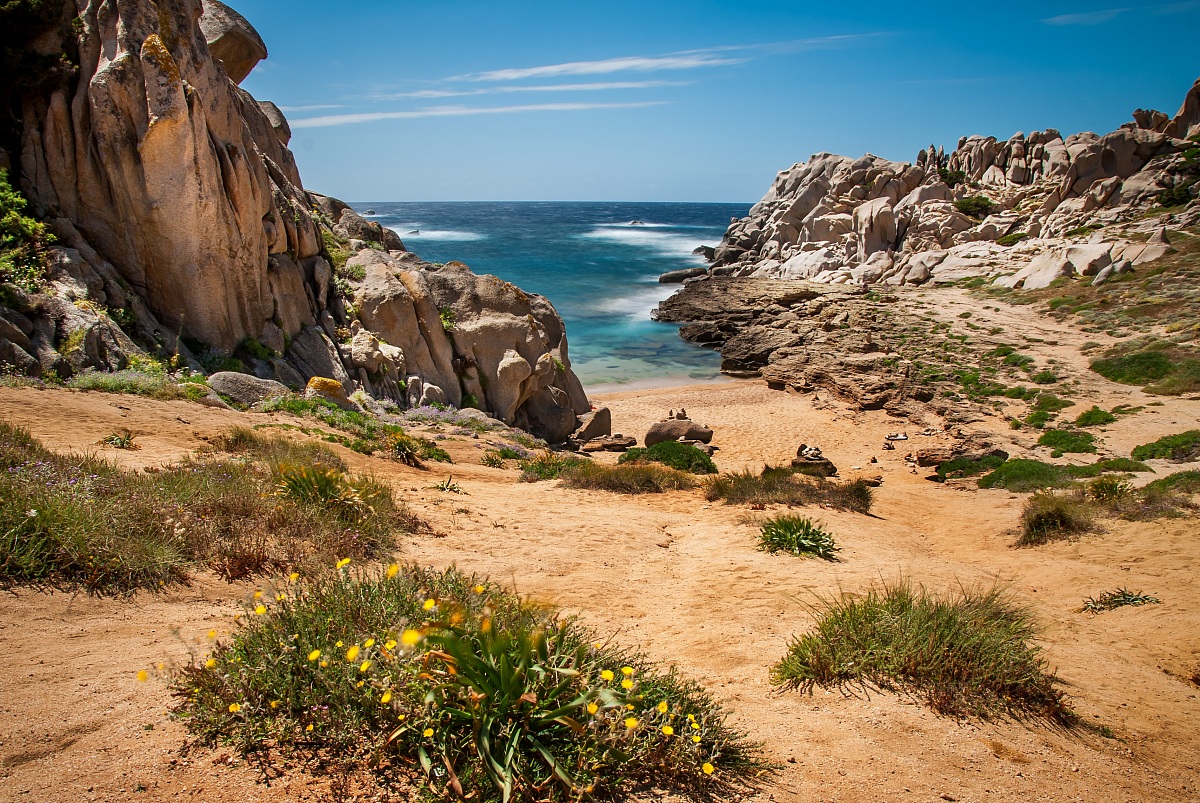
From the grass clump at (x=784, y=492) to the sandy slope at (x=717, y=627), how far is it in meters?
0.49

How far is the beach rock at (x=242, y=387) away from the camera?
39.1 ft

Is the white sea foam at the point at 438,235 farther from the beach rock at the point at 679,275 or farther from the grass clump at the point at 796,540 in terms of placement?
the grass clump at the point at 796,540

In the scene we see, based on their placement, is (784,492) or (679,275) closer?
(784,492)

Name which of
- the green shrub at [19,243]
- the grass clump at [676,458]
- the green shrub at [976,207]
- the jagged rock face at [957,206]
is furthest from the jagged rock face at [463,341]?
the green shrub at [976,207]

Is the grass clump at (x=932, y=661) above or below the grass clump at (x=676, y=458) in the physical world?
above

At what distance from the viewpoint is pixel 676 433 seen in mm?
20422

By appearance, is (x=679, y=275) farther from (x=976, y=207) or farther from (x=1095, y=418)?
(x=1095, y=418)

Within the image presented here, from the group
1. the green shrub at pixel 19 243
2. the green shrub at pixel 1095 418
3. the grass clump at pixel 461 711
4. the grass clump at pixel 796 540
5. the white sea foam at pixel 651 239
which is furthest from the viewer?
the white sea foam at pixel 651 239

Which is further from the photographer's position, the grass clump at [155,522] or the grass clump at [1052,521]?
the grass clump at [1052,521]

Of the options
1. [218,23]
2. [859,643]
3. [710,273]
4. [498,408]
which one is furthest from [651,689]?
[710,273]

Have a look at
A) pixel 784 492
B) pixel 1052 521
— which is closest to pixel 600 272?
pixel 784 492

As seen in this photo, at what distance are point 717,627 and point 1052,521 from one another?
7.72 meters

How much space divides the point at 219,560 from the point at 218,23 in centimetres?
1894

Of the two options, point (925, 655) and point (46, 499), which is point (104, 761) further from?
point (925, 655)
